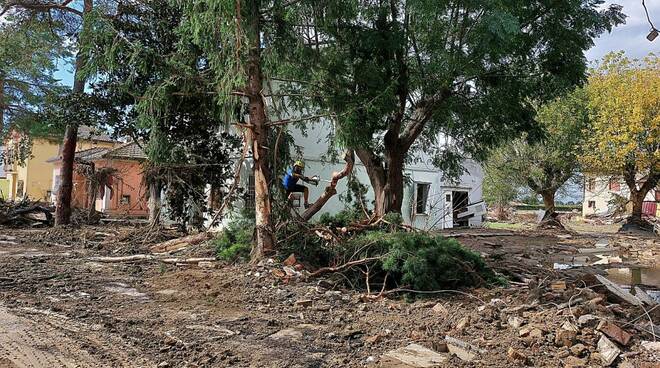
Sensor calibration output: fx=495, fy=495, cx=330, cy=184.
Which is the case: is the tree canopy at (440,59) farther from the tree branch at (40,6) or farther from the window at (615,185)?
the window at (615,185)

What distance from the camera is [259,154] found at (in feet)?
28.6

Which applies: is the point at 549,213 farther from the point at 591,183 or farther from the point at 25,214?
the point at 25,214

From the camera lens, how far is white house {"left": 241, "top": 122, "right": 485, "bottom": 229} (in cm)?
1772

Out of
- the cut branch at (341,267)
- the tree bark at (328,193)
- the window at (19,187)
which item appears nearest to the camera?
the cut branch at (341,267)

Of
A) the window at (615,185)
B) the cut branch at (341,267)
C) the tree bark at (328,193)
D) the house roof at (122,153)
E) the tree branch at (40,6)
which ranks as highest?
the tree branch at (40,6)

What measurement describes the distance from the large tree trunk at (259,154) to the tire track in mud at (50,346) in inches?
145

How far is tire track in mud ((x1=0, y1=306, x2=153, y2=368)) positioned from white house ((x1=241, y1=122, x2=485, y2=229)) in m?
5.69

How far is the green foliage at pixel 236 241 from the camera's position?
900cm

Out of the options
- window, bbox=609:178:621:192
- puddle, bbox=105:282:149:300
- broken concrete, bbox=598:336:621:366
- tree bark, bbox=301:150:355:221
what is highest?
window, bbox=609:178:621:192

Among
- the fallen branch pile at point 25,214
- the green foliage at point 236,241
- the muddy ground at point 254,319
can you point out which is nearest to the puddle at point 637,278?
Result: the muddy ground at point 254,319

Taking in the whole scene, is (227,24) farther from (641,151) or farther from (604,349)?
(641,151)

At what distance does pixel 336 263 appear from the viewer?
855 centimetres

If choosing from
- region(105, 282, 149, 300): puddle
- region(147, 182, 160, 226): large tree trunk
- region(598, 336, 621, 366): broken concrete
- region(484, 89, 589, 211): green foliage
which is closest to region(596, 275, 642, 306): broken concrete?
region(598, 336, 621, 366): broken concrete

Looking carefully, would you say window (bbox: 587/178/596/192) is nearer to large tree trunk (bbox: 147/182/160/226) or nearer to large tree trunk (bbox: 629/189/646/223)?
large tree trunk (bbox: 629/189/646/223)
